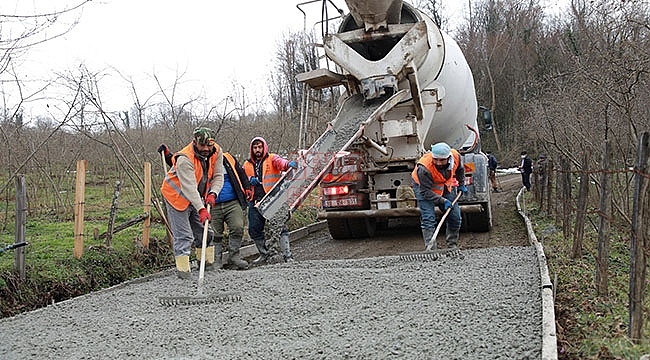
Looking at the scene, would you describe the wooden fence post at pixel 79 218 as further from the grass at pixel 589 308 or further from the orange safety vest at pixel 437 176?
the grass at pixel 589 308

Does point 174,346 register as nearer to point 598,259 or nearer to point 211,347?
point 211,347

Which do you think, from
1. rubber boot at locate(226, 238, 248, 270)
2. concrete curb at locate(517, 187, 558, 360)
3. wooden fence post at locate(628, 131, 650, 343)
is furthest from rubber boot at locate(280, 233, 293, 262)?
wooden fence post at locate(628, 131, 650, 343)

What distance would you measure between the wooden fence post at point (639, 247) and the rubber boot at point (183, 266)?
4.11 m

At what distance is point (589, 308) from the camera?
17.8ft

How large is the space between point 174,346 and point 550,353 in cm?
227

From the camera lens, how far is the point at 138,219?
8.12 m

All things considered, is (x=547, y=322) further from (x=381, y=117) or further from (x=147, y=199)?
(x=147, y=199)

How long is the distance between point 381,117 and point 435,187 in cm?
126

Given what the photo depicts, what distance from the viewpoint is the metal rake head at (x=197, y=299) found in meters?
5.33

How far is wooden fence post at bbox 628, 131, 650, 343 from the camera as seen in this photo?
4227 millimetres

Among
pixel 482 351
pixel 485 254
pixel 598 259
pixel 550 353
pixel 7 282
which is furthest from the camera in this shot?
pixel 485 254

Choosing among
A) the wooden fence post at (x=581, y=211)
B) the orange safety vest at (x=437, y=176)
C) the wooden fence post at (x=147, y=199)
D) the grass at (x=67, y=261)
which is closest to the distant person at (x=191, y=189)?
the grass at (x=67, y=261)

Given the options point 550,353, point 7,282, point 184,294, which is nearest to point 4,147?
point 7,282

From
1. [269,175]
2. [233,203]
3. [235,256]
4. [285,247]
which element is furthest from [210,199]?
[285,247]
